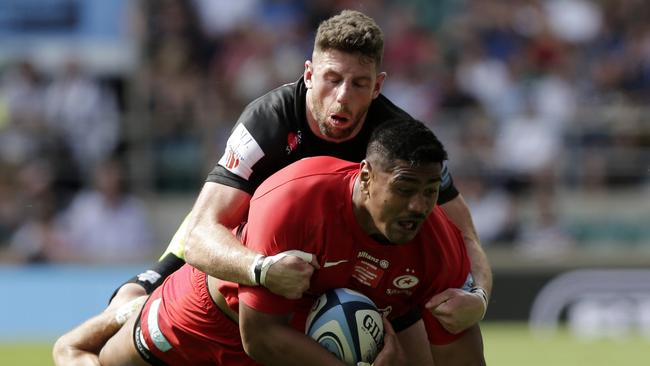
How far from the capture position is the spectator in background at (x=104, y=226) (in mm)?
14719

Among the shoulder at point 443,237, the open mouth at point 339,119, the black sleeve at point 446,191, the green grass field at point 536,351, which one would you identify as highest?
the open mouth at point 339,119

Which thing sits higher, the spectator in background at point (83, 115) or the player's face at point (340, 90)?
the player's face at point (340, 90)

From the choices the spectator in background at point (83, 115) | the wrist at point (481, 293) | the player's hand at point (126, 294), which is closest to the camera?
the wrist at point (481, 293)

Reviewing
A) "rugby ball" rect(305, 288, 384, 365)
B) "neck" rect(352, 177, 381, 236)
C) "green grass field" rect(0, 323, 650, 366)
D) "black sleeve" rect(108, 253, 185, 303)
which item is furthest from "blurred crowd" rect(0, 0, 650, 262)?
"neck" rect(352, 177, 381, 236)

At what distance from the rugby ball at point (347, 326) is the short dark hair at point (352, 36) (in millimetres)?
1321

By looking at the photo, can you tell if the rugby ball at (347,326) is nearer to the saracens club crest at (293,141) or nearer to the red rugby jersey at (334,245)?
the red rugby jersey at (334,245)

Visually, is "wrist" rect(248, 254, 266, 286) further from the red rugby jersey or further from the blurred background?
the blurred background

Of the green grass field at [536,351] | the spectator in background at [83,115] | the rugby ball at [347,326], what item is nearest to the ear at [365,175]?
the rugby ball at [347,326]

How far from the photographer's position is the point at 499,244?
49.7 ft

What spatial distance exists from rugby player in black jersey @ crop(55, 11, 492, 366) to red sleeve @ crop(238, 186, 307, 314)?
A: 0.16 m

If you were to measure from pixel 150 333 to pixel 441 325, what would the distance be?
1659mm

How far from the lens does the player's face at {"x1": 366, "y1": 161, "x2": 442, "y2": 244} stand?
641cm

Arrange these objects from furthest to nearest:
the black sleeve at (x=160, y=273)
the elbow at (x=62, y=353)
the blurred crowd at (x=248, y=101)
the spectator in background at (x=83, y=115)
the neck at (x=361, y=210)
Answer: the spectator in background at (x=83, y=115)
the blurred crowd at (x=248, y=101)
the black sleeve at (x=160, y=273)
the elbow at (x=62, y=353)
the neck at (x=361, y=210)

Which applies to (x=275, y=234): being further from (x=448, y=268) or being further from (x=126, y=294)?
(x=126, y=294)
